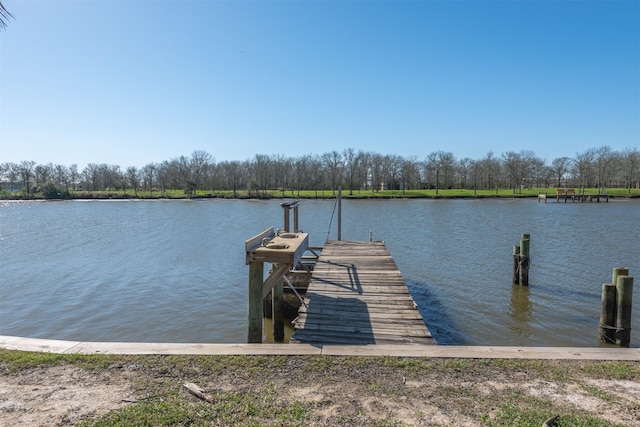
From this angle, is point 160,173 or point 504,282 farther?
point 160,173

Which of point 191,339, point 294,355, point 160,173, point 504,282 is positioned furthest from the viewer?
point 160,173

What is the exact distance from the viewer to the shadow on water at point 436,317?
891cm

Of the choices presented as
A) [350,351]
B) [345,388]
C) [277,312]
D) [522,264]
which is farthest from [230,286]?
[522,264]

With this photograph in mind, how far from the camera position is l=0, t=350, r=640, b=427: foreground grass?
350 cm

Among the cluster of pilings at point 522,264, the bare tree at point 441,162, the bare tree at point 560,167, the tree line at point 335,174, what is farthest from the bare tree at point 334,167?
the cluster of pilings at point 522,264

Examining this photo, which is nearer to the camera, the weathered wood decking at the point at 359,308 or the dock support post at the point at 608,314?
the weathered wood decking at the point at 359,308

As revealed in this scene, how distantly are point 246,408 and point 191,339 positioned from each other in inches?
238

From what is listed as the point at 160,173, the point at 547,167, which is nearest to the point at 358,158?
the point at 547,167

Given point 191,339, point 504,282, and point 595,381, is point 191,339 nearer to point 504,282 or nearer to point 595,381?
point 595,381

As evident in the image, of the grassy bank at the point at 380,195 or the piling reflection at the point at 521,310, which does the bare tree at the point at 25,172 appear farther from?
the piling reflection at the point at 521,310

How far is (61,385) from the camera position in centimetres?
418

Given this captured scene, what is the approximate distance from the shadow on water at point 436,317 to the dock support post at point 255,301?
4.38 m

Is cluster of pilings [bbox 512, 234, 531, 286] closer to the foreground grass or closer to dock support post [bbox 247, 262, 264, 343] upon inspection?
the foreground grass

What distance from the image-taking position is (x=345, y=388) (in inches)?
160
